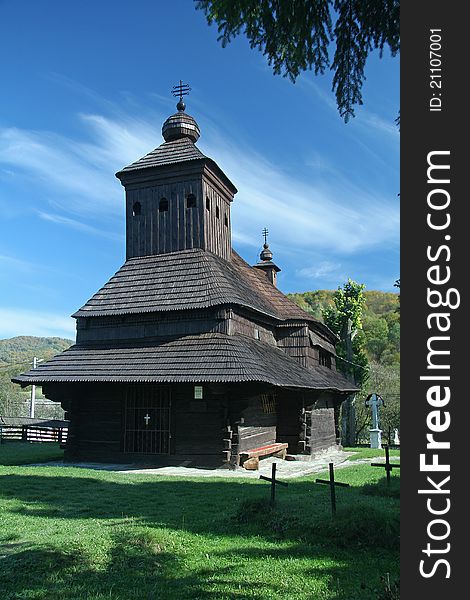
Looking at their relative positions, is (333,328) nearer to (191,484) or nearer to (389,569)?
(191,484)

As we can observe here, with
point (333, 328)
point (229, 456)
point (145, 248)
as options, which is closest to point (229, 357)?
point (229, 456)

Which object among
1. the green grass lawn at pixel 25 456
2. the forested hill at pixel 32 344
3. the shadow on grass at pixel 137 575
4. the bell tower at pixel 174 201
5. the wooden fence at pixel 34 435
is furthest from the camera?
the forested hill at pixel 32 344

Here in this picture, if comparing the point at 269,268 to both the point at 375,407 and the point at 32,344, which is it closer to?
the point at 375,407

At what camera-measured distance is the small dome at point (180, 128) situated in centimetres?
2108

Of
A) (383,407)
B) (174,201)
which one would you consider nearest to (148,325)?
(174,201)

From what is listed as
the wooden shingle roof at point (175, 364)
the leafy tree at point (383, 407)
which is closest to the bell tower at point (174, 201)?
the wooden shingle roof at point (175, 364)

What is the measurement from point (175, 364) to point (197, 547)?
8.93 m

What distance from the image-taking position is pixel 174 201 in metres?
19.4

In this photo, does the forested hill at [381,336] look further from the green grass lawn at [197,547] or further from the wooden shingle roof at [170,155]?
the green grass lawn at [197,547]

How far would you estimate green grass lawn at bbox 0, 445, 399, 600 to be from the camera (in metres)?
5.16

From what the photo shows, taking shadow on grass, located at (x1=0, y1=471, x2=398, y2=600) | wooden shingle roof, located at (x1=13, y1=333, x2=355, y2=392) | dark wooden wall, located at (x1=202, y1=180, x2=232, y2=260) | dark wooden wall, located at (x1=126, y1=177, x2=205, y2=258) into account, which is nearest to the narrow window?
wooden shingle roof, located at (x1=13, y1=333, x2=355, y2=392)

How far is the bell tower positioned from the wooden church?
39mm

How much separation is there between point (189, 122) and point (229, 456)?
12686mm

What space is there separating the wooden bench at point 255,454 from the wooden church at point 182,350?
0.16 m
